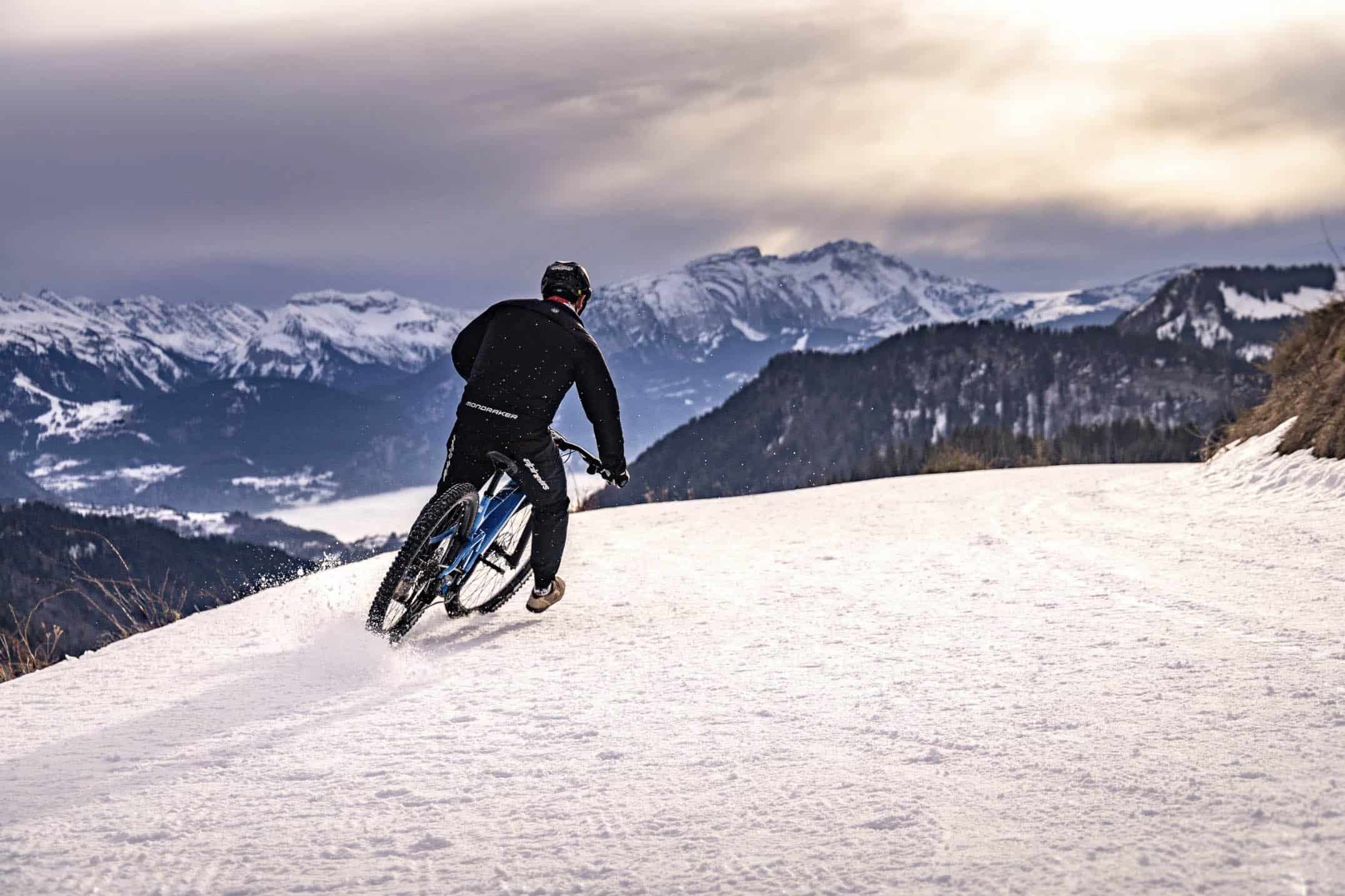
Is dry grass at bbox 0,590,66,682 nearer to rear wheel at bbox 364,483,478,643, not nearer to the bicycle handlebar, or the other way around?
rear wheel at bbox 364,483,478,643

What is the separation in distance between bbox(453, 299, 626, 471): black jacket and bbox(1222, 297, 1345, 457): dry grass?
7200mm

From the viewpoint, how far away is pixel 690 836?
2.57m

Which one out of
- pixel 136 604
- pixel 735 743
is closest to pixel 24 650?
pixel 136 604

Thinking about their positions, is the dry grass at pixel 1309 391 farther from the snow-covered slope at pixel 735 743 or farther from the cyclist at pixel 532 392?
the cyclist at pixel 532 392

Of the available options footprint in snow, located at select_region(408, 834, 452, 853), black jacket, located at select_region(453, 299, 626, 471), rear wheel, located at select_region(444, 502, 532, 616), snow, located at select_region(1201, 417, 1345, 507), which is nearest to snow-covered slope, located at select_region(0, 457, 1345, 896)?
footprint in snow, located at select_region(408, 834, 452, 853)

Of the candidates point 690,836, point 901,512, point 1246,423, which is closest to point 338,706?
point 690,836

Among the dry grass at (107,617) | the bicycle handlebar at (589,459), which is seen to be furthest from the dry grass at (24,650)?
the bicycle handlebar at (589,459)

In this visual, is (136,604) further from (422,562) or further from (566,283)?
(566,283)

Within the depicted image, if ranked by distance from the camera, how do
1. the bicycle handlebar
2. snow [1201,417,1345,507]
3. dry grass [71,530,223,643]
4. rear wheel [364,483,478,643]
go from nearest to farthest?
rear wheel [364,483,478,643] < the bicycle handlebar < dry grass [71,530,223,643] < snow [1201,417,1345,507]

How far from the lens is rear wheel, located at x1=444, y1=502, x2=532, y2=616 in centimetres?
590

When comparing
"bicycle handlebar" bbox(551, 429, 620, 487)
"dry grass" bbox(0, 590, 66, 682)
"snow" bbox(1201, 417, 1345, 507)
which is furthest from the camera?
"snow" bbox(1201, 417, 1345, 507)

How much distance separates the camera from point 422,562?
523 centimetres

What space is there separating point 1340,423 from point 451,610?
7.91 metres

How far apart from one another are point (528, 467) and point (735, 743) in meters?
2.63
